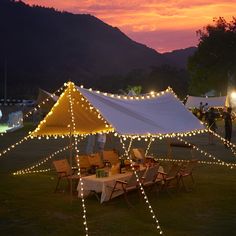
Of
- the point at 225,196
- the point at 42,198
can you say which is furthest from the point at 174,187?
the point at 42,198

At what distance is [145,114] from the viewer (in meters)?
12.9

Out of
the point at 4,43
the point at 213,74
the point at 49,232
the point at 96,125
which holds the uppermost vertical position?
the point at 4,43

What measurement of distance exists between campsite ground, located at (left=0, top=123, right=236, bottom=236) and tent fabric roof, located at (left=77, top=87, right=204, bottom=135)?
5.18 feet

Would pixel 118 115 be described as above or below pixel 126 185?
above

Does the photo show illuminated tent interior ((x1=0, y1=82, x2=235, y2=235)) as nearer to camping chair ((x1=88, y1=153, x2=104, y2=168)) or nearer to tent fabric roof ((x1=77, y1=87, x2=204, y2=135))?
tent fabric roof ((x1=77, y1=87, x2=204, y2=135))

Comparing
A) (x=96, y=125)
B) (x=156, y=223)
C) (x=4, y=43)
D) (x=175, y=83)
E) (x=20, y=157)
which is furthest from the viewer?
(x=4, y=43)

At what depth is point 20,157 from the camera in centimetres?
2005

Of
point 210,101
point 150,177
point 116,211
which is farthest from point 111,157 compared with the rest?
point 210,101

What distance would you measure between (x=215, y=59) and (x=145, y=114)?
63212mm

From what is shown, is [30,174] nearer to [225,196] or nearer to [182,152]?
Answer: [225,196]

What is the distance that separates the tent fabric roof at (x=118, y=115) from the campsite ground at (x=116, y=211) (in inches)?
60.4

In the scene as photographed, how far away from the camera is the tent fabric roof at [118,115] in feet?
38.4

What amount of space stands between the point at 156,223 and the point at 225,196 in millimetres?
3327

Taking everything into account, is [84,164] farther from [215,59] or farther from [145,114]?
[215,59]
